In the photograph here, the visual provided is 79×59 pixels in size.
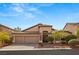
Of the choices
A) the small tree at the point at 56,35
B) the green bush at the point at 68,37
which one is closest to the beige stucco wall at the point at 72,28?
the green bush at the point at 68,37

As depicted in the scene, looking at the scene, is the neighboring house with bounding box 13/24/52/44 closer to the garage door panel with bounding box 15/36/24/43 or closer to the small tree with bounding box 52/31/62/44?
the garage door panel with bounding box 15/36/24/43

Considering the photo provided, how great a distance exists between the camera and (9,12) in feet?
55.5

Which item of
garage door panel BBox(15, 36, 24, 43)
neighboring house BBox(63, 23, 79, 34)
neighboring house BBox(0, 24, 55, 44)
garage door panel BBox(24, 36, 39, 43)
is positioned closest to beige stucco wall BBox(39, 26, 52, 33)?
neighboring house BBox(0, 24, 55, 44)

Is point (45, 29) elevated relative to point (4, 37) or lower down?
elevated

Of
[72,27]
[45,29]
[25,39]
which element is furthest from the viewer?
[25,39]

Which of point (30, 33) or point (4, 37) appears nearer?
point (4, 37)

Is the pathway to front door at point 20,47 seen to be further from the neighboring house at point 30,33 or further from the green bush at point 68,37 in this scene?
the green bush at point 68,37

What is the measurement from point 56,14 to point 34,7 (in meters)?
0.63

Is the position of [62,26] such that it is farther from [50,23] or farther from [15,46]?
[15,46]

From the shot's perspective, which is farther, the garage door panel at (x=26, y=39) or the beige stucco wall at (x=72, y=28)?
the garage door panel at (x=26, y=39)

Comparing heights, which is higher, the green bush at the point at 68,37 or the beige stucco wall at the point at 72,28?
the beige stucco wall at the point at 72,28

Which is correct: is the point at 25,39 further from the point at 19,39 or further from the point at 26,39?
the point at 19,39

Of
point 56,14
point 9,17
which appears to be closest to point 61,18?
point 56,14

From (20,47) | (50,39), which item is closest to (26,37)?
(20,47)
